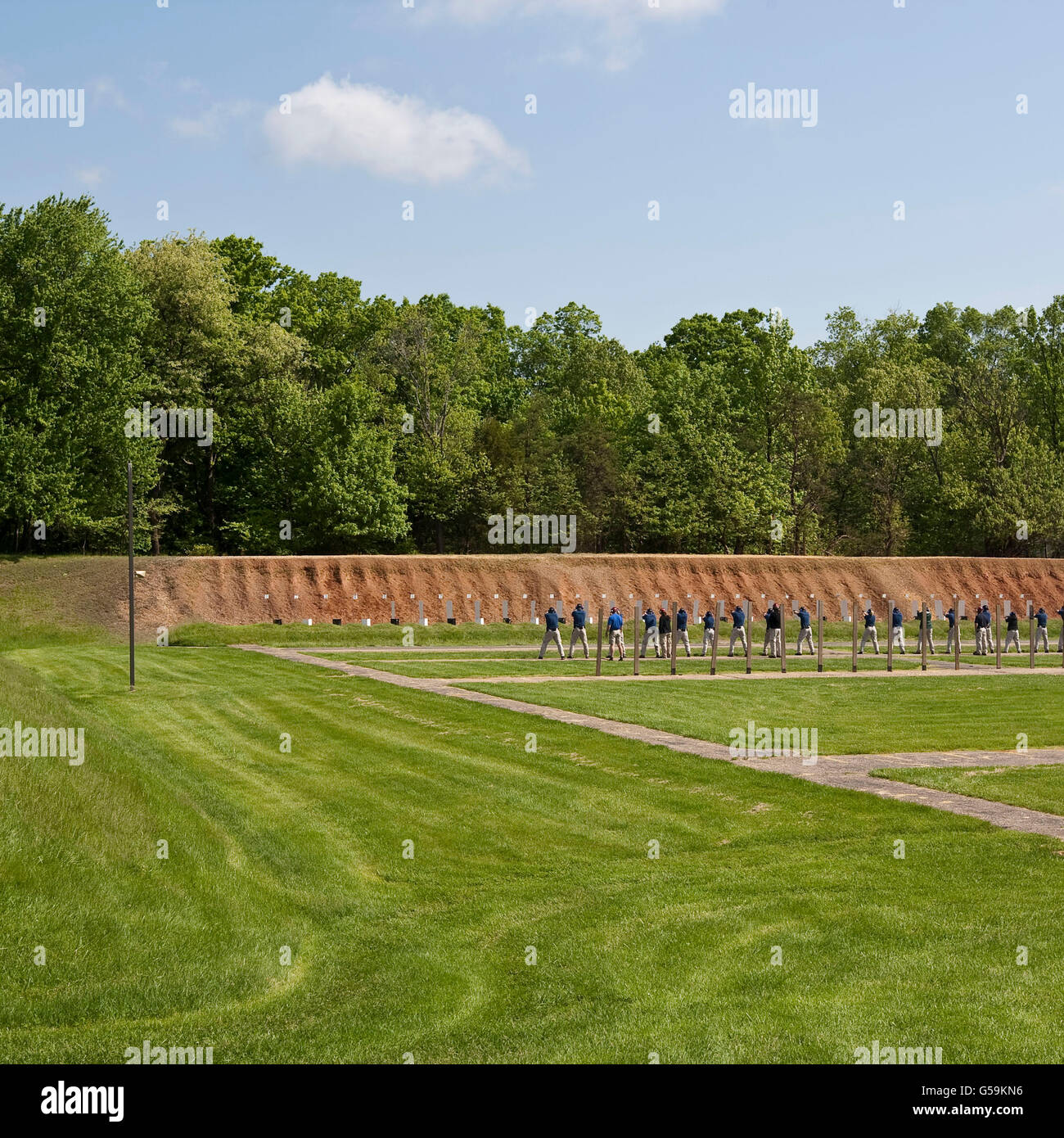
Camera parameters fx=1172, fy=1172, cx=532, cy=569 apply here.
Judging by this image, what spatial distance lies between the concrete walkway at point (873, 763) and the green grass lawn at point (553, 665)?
20.1ft

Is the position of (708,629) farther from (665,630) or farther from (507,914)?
(507,914)

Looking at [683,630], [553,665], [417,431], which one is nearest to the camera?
[553,665]

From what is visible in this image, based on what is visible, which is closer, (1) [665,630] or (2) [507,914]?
(2) [507,914]

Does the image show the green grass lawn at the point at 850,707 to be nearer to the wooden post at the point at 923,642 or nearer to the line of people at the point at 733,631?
the wooden post at the point at 923,642

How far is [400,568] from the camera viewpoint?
60.3m

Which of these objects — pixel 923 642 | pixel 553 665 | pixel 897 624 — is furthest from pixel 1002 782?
pixel 897 624

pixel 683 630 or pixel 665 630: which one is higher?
pixel 665 630

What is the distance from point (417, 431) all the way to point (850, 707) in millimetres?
50342

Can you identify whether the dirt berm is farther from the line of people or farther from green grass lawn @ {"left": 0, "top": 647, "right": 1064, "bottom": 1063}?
green grass lawn @ {"left": 0, "top": 647, "right": 1064, "bottom": 1063}

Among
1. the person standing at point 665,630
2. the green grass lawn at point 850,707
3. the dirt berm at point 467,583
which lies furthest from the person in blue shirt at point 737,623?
the dirt berm at point 467,583

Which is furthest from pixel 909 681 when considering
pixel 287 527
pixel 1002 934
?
pixel 287 527

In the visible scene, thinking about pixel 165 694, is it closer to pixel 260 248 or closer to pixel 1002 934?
pixel 1002 934

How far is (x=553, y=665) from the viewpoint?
34875 millimetres
